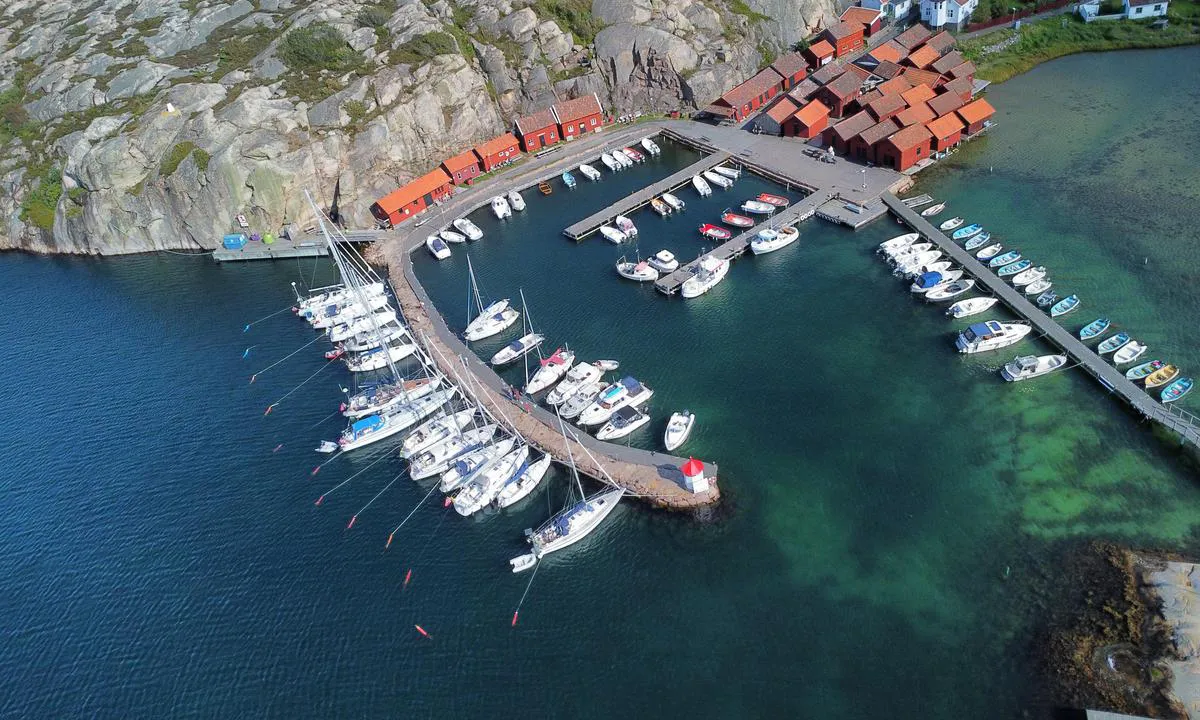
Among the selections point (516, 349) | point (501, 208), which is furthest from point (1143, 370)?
point (501, 208)

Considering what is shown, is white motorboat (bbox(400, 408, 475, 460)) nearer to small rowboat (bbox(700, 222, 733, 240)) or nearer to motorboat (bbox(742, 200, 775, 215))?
small rowboat (bbox(700, 222, 733, 240))

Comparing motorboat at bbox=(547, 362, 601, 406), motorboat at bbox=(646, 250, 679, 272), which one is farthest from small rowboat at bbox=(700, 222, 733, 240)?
motorboat at bbox=(547, 362, 601, 406)

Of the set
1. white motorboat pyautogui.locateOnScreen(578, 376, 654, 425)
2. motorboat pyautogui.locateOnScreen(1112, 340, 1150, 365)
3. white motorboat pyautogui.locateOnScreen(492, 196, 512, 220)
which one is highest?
white motorboat pyautogui.locateOnScreen(492, 196, 512, 220)

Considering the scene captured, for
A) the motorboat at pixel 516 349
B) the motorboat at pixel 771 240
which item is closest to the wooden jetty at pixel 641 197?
the motorboat at pixel 771 240

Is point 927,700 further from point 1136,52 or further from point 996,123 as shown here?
point 1136,52

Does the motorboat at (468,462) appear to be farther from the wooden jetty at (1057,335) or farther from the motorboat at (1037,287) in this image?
the motorboat at (1037,287)

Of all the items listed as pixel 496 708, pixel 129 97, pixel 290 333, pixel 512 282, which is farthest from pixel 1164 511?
pixel 129 97
